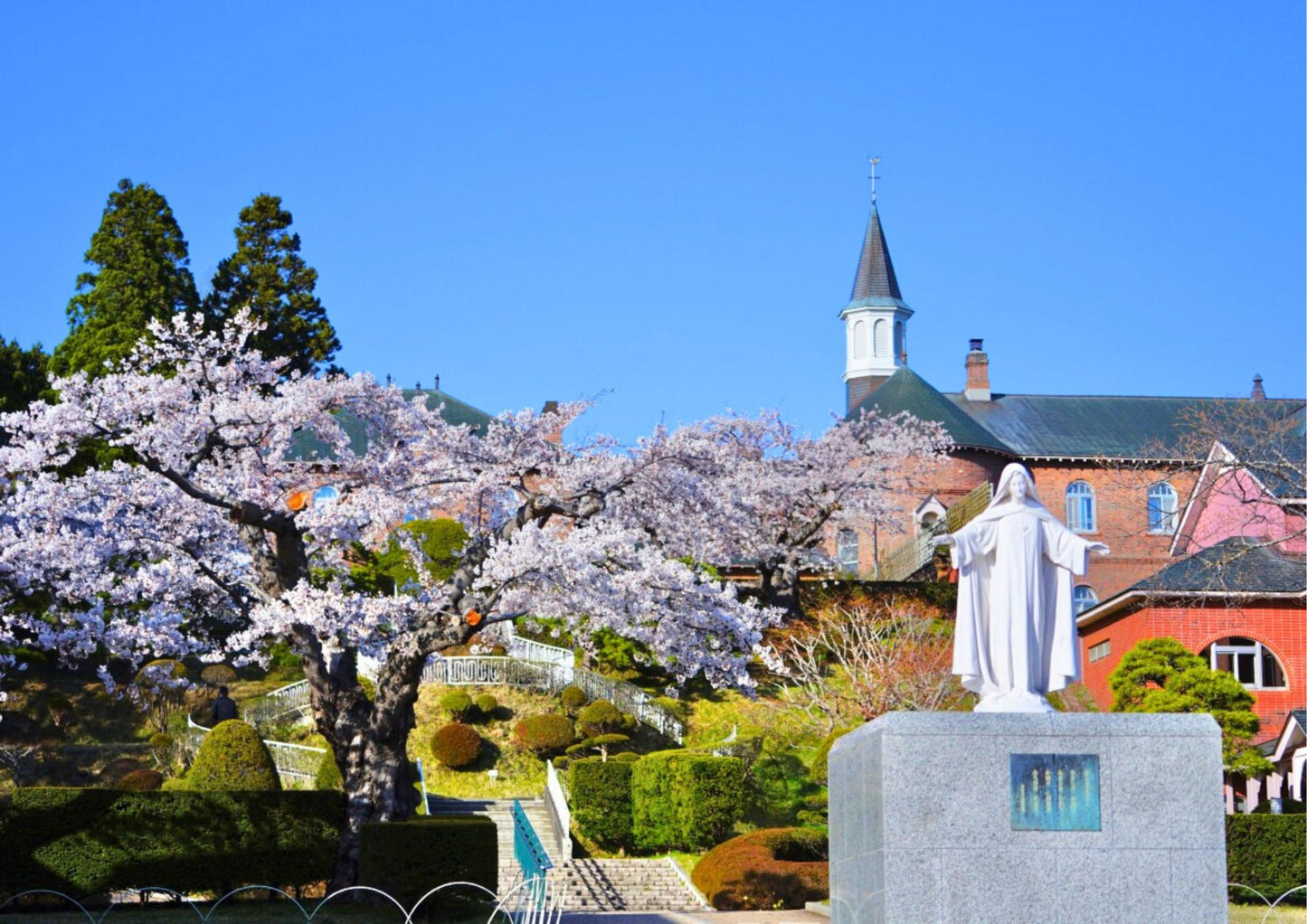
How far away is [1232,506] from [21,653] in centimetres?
2908

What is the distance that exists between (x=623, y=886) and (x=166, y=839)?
802 cm

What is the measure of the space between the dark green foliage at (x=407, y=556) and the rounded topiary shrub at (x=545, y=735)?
6.03 m

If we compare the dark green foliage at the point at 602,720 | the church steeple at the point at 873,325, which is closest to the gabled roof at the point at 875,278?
the church steeple at the point at 873,325

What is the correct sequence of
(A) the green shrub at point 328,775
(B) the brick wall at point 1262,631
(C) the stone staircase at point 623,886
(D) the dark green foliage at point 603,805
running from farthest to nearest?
(B) the brick wall at point 1262,631
(D) the dark green foliage at point 603,805
(A) the green shrub at point 328,775
(C) the stone staircase at point 623,886

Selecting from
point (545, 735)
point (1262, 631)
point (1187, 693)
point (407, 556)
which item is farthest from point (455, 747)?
point (1262, 631)

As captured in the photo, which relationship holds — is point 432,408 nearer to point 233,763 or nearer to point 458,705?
point 458,705

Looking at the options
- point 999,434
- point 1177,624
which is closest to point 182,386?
point 1177,624

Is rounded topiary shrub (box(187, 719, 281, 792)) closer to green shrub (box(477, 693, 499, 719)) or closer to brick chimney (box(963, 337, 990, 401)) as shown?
green shrub (box(477, 693, 499, 719))

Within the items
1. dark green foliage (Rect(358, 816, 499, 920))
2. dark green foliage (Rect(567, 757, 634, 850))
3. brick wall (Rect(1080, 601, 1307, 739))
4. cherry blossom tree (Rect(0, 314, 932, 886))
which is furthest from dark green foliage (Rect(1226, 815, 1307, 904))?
brick wall (Rect(1080, 601, 1307, 739))

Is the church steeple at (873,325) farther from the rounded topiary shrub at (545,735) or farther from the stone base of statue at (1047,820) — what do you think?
the stone base of statue at (1047,820)

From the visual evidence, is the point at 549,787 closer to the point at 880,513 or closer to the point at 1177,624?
the point at 1177,624

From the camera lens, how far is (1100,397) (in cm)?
6159

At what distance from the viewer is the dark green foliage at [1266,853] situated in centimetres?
2283

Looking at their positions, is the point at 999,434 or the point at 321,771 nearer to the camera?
the point at 321,771
